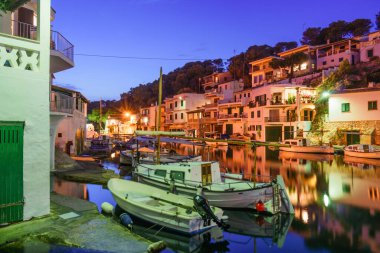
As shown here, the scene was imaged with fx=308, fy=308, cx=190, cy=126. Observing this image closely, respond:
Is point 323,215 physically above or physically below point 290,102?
below

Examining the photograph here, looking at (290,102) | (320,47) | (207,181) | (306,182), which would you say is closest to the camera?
(207,181)

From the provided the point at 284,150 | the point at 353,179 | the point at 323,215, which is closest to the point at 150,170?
the point at 323,215

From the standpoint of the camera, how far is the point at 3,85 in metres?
9.31

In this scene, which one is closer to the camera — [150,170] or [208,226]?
[208,226]

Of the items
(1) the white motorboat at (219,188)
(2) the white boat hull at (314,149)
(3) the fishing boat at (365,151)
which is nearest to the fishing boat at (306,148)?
(2) the white boat hull at (314,149)

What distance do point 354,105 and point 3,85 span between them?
162 ft

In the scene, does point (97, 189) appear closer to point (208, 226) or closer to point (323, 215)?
point (208, 226)

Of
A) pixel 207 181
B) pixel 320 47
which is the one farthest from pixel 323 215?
pixel 320 47

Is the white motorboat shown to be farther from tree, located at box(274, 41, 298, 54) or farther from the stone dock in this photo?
tree, located at box(274, 41, 298, 54)

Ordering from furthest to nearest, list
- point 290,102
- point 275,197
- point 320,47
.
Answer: point 320,47
point 290,102
point 275,197

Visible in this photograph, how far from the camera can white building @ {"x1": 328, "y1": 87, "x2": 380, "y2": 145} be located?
148 feet

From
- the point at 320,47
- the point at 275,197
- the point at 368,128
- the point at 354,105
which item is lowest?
the point at 275,197

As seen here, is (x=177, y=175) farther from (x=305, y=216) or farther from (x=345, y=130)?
(x=345, y=130)

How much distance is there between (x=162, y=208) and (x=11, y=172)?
605 centimetres
